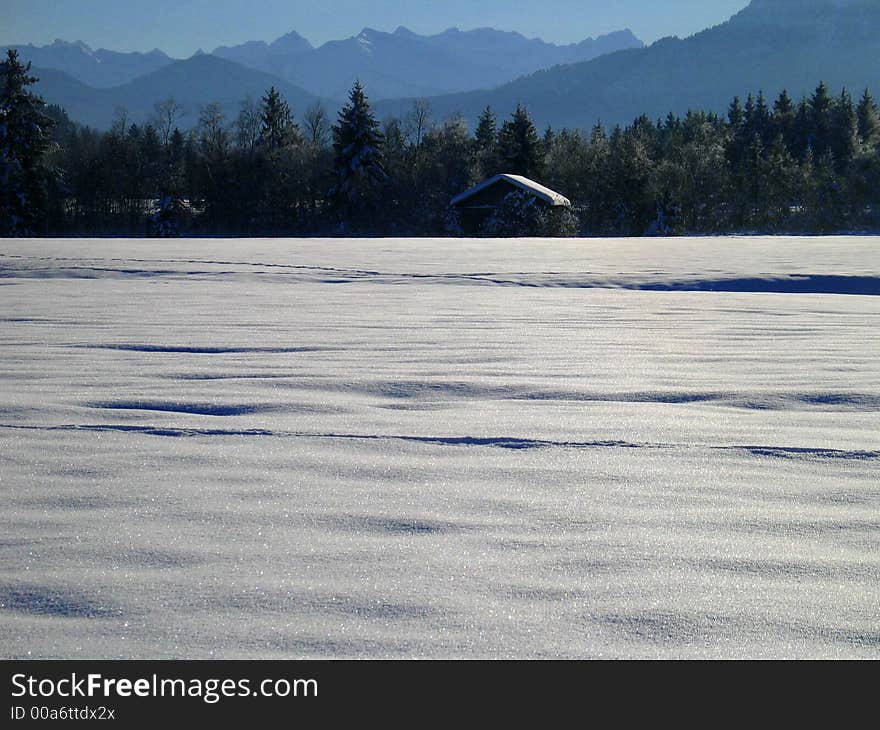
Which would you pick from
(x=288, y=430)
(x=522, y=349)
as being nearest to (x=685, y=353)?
(x=522, y=349)

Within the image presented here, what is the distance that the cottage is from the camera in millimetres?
28516

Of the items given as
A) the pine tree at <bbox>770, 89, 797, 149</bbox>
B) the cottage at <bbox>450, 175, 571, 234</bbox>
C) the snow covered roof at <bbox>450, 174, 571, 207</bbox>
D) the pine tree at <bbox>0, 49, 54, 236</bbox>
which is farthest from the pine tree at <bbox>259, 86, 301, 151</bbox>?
the pine tree at <bbox>770, 89, 797, 149</bbox>

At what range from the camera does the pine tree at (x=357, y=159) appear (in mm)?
36594

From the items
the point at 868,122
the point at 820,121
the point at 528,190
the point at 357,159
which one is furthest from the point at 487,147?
the point at 868,122

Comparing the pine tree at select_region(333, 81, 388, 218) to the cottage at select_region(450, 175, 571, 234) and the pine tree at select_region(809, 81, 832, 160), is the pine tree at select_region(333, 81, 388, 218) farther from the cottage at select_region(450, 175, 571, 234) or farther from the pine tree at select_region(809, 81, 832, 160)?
the pine tree at select_region(809, 81, 832, 160)

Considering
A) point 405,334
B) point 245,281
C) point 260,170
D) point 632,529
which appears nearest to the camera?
point 632,529

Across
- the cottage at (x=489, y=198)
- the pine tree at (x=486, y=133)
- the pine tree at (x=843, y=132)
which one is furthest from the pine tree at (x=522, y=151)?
the pine tree at (x=843, y=132)

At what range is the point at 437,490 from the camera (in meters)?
1.88

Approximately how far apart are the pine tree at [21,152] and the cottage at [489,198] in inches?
645

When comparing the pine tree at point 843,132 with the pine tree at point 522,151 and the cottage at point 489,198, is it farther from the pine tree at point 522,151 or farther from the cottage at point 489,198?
the cottage at point 489,198

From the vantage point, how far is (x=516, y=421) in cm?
244

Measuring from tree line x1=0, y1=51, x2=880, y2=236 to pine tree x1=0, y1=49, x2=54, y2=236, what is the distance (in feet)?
0.17
